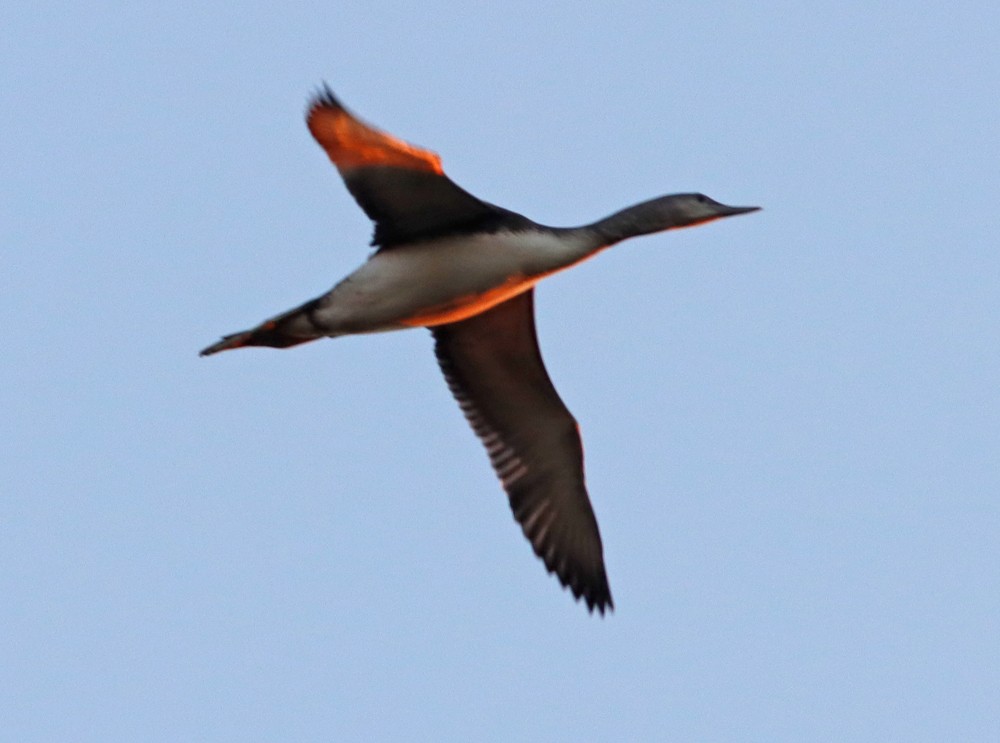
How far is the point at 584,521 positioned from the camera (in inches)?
560

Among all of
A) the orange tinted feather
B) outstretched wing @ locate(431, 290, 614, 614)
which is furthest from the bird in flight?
outstretched wing @ locate(431, 290, 614, 614)

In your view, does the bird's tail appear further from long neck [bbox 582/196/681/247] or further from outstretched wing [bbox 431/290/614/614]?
long neck [bbox 582/196/681/247]

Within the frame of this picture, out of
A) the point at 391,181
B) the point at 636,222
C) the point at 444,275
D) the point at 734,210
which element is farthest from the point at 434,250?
the point at 734,210

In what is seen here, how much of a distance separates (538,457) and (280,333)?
2559mm

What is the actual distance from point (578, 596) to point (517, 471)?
1087 millimetres

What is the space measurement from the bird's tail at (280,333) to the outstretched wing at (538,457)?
1.61 metres

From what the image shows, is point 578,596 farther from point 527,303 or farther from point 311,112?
point 311,112

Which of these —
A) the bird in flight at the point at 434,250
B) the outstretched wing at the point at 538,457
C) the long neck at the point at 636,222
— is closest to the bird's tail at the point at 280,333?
the bird in flight at the point at 434,250

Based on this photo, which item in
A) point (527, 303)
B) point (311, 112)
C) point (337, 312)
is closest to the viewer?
point (311, 112)

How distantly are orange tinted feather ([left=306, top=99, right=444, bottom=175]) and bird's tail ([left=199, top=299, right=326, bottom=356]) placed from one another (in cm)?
114

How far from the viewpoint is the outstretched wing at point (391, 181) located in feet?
37.8

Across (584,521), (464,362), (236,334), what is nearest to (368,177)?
(236,334)

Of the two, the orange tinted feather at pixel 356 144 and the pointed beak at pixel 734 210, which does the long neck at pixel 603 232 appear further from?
the orange tinted feather at pixel 356 144

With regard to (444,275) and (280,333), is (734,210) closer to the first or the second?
(444,275)
